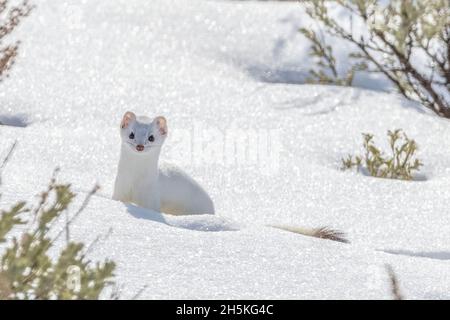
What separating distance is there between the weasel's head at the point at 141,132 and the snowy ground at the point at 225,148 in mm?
334

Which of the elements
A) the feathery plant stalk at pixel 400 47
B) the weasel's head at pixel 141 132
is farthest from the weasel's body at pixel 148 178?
the feathery plant stalk at pixel 400 47

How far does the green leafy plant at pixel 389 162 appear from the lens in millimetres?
5180

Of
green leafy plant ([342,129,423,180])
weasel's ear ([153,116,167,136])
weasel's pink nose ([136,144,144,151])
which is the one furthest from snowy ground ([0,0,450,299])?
weasel's ear ([153,116,167,136])

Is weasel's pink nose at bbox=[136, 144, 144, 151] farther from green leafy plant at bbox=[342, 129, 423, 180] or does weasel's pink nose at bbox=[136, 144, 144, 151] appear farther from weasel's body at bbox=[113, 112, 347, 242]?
green leafy plant at bbox=[342, 129, 423, 180]

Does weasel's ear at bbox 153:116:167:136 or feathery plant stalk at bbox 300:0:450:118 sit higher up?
feathery plant stalk at bbox 300:0:450:118

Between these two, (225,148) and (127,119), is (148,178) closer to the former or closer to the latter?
(127,119)

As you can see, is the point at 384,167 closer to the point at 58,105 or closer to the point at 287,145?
the point at 287,145

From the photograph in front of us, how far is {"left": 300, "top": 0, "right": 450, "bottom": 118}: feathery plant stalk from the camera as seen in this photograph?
582cm

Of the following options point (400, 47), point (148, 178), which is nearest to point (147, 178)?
point (148, 178)

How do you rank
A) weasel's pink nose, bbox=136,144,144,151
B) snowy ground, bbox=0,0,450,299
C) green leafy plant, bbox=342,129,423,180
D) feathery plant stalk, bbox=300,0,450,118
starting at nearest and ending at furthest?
snowy ground, bbox=0,0,450,299 < weasel's pink nose, bbox=136,144,144,151 < green leafy plant, bbox=342,129,423,180 < feathery plant stalk, bbox=300,0,450,118

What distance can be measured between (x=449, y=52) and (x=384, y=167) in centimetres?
134

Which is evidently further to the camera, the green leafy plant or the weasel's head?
the green leafy plant

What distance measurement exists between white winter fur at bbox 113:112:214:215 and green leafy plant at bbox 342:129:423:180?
1357mm

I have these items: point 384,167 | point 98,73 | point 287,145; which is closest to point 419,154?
point 384,167
